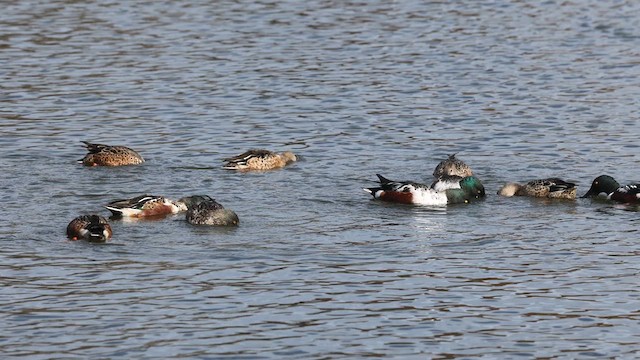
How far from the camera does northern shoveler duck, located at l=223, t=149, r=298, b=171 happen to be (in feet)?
63.9

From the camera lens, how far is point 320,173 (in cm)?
1945

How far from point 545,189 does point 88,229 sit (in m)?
5.88

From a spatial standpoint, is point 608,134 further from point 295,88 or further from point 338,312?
point 338,312

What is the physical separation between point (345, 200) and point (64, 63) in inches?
445

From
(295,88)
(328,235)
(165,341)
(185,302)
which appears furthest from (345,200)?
(295,88)

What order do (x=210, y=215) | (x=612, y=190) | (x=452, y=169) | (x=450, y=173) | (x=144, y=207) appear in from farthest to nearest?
(x=452, y=169) < (x=450, y=173) < (x=612, y=190) < (x=144, y=207) < (x=210, y=215)

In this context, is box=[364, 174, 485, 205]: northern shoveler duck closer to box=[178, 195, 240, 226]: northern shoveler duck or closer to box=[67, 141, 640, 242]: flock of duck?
box=[67, 141, 640, 242]: flock of duck

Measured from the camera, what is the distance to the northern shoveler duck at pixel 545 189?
17.9 metres

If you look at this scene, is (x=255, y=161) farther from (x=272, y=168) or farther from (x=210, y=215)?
(x=210, y=215)

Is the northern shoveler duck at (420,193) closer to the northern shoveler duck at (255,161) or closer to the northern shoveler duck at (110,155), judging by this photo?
the northern shoveler duck at (255,161)

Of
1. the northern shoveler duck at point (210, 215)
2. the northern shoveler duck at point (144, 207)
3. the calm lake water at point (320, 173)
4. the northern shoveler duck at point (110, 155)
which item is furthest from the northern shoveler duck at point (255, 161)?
the northern shoveler duck at point (210, 215)

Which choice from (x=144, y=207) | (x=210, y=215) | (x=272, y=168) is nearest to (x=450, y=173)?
(x=272, y=168)

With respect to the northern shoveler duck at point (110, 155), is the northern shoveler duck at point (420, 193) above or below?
below

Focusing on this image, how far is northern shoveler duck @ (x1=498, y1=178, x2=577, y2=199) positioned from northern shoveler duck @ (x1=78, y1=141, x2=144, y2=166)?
16.9 feet
